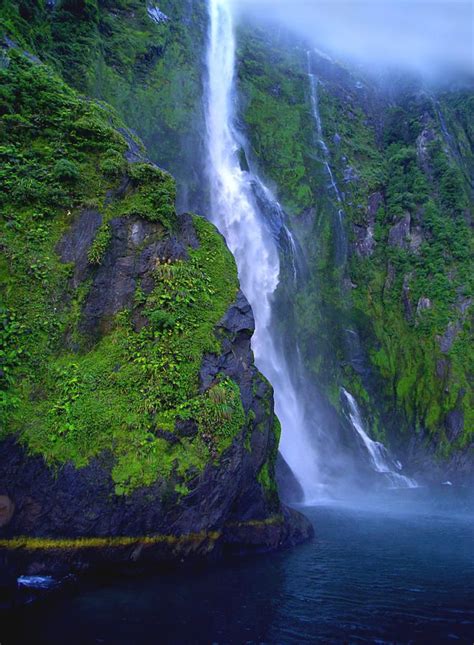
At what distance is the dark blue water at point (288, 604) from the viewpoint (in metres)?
6.28

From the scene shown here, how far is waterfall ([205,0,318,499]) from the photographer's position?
67.9ft

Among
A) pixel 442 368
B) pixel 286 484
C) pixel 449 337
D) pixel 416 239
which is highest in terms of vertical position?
pixel 416 239

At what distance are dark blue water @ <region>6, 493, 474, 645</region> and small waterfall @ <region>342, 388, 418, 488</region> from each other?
455 inches

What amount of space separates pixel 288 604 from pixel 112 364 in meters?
5.51

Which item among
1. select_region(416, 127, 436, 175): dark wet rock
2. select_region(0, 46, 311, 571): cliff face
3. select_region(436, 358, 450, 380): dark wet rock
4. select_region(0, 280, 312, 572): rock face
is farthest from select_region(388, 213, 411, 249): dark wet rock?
select_region(0, 280, 312, 572): rock face

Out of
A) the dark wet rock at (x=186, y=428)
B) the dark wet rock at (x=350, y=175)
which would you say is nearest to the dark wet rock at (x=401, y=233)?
the dark wet rock at (x=350, y=175)

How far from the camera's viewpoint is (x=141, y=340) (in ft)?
32.0

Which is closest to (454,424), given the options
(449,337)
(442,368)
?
(442,368)

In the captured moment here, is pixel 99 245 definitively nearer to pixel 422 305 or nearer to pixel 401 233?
pixel 422 305

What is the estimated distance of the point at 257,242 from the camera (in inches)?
905

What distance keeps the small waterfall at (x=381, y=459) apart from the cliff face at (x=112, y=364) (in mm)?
11904

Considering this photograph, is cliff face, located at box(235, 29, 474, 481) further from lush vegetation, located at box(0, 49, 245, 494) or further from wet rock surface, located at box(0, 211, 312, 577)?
lush vegetation, located at box(0, 49, 245, 494)

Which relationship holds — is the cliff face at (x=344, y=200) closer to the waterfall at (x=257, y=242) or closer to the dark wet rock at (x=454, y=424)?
the dark wet rock at (x=454, y=424)

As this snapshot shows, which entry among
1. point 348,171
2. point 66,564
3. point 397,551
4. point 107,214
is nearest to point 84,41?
point 107,214
